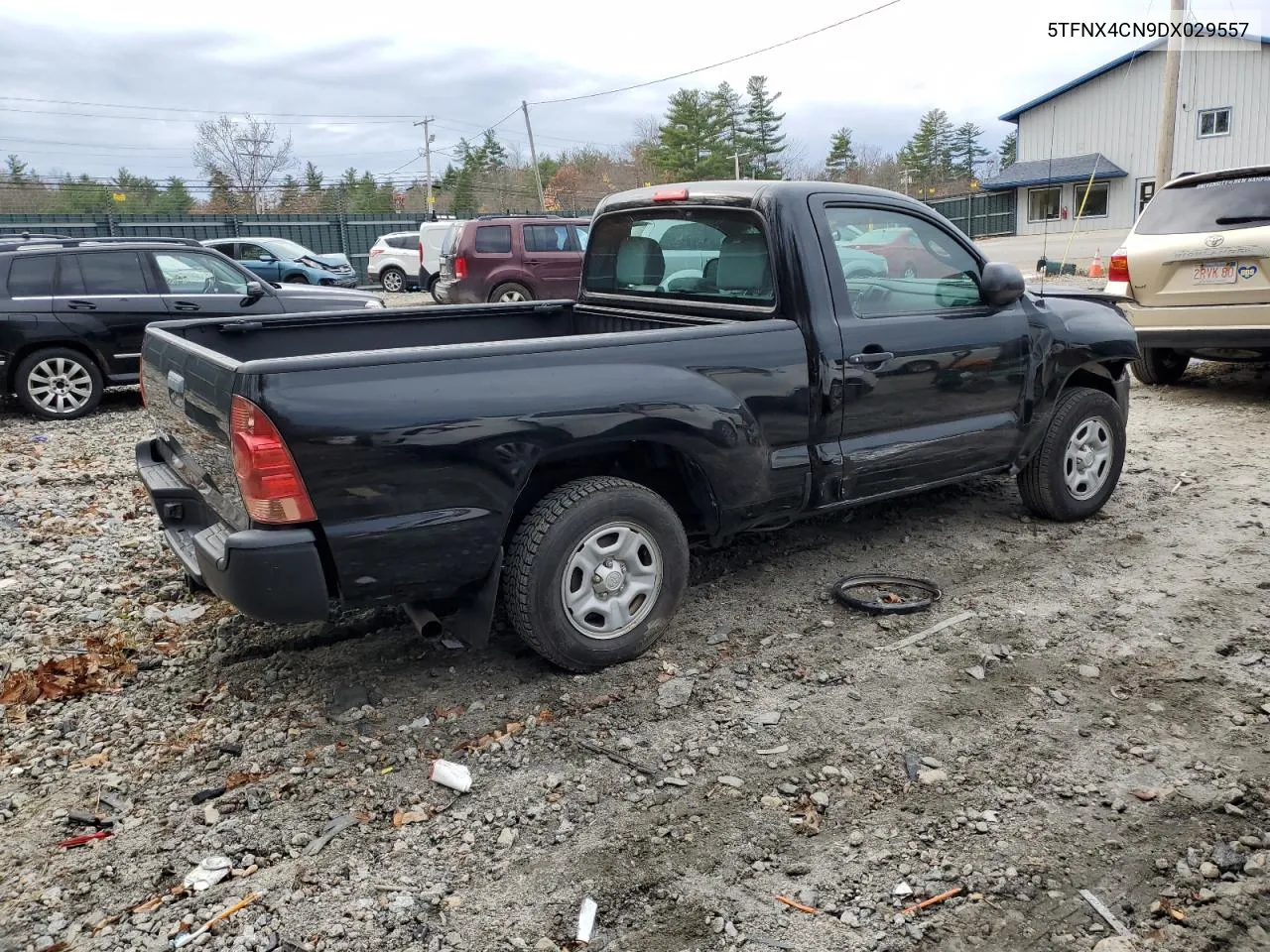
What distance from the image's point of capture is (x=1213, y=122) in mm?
39906

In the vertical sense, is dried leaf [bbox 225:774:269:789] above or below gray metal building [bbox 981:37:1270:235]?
below

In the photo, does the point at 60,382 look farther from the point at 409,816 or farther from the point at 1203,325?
the point at 1203,325

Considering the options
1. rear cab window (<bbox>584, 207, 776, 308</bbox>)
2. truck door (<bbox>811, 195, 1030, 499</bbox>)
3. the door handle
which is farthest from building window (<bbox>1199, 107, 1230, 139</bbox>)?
the door handle

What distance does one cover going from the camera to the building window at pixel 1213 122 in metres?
39.4

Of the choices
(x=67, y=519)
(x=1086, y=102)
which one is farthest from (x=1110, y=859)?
(x=1086, y=102)

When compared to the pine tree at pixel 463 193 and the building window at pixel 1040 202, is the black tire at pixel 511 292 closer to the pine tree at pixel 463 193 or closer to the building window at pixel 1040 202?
the building window at pixel 1040 202

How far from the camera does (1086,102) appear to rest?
44.3 m

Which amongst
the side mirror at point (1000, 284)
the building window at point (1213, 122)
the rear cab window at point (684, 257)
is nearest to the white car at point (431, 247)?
the rear cab window at point (684, 257)

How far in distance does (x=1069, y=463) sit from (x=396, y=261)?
23382mm

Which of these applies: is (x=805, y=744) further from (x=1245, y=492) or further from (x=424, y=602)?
(x=1245, y=492)

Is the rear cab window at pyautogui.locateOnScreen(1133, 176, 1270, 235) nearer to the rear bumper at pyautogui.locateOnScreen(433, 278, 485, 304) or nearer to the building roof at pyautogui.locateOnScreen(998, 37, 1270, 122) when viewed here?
the rear bumper at pyautogui.locateOnScreen(433, 278, 485, 304)

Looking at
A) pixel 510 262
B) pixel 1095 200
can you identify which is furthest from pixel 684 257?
pixel 1095 200

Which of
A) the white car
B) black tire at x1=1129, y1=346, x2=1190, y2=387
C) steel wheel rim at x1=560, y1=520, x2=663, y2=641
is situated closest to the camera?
steel wheel rim at x1=560, y1=520, x2=663, y2=641

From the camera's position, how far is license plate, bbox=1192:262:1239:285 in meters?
7.82
